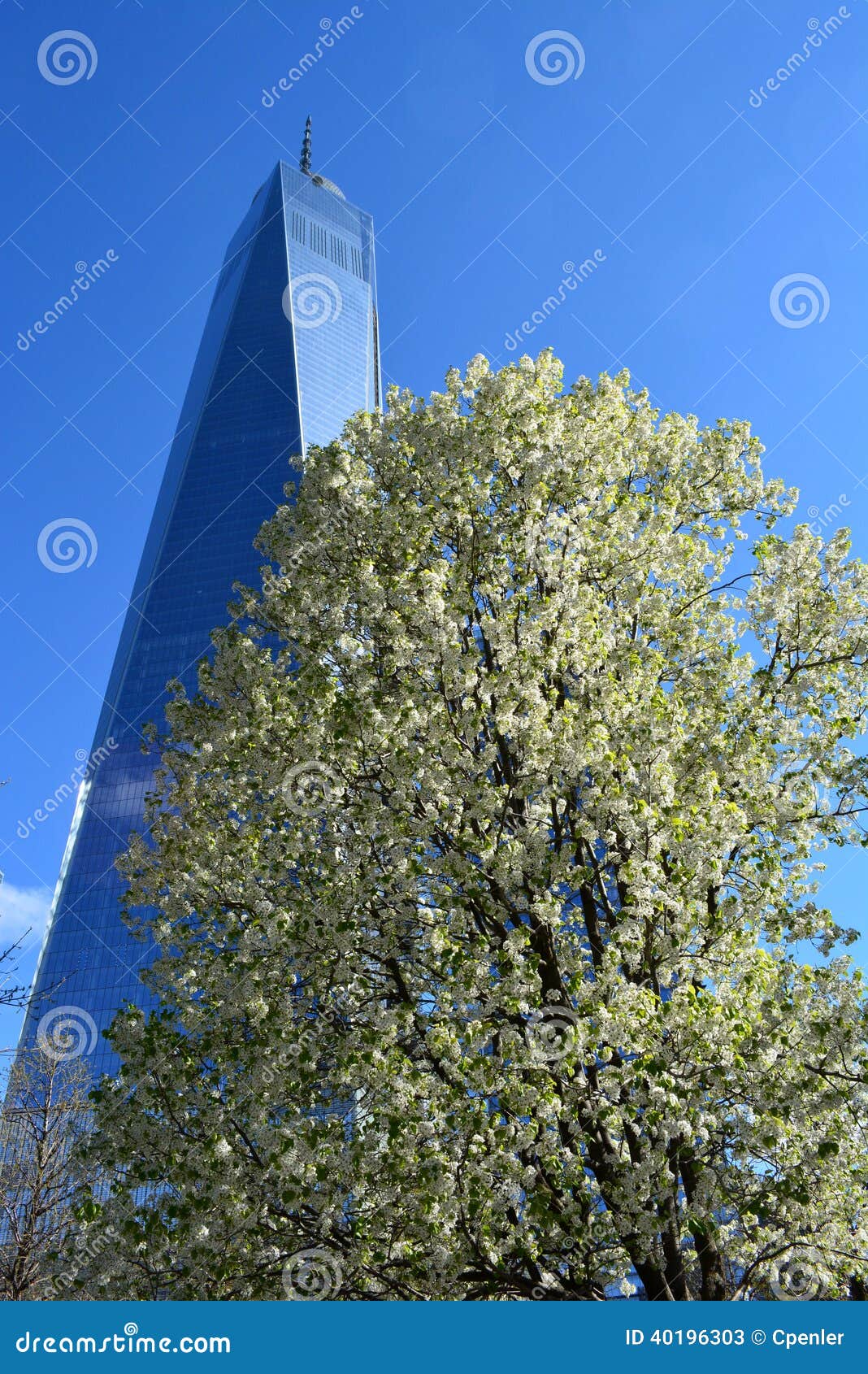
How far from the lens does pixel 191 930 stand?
1102 cm

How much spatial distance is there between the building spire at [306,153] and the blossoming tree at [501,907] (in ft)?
639

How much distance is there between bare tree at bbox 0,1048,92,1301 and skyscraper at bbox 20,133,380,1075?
94295 mm

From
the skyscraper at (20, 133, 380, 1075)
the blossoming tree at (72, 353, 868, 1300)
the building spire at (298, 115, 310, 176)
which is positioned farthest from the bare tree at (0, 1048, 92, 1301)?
the building spire at (298, 115, 310, 176)

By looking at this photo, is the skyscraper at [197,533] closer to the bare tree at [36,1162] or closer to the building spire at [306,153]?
the building spire at [306,153]

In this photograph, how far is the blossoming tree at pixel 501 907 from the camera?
26.7ft

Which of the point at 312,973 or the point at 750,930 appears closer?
the point at 750,930

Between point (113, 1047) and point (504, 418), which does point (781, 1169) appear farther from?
point (504, 418)

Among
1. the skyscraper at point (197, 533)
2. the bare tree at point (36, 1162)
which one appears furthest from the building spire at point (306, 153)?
the bare tree at point (36, 1162)

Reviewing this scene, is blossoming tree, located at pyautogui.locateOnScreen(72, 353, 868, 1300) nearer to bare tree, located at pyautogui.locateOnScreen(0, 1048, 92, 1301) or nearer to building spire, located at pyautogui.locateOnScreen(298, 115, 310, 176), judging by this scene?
bare tree, located at pyautogui.locateOnScreen(0, 1048, 92, 1301)

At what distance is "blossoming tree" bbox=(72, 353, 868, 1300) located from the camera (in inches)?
320

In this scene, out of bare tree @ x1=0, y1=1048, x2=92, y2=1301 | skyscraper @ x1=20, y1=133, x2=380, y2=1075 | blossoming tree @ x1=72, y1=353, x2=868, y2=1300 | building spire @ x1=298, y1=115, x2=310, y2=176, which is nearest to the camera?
A: blossoming tree @ x1=72, y1=353, x2=868, y2=1300

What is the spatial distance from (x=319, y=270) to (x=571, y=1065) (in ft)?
584

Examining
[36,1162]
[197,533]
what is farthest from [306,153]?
[36,1162]

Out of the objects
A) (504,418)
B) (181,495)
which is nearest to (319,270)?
(181,495)
